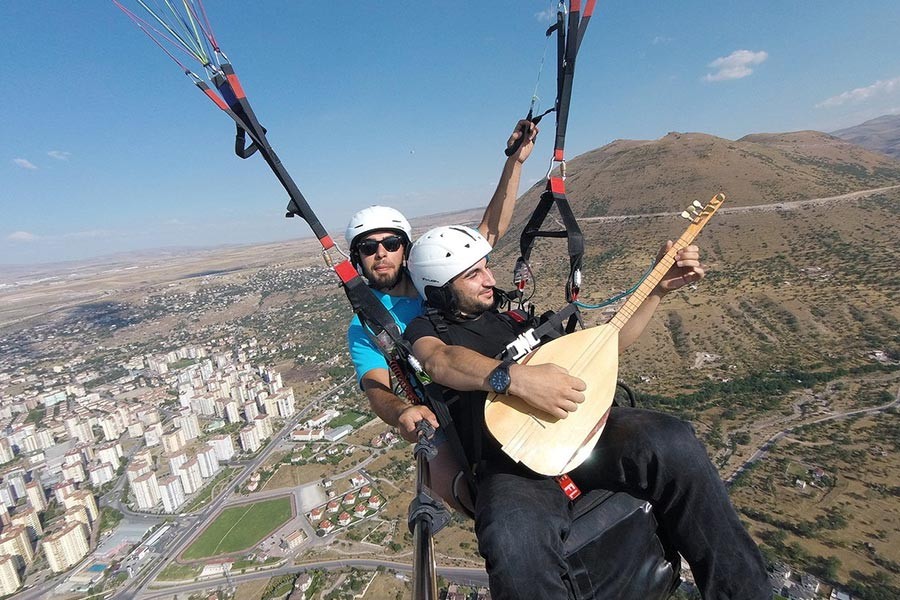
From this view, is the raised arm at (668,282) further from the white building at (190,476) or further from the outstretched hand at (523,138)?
the white building at (190,476)

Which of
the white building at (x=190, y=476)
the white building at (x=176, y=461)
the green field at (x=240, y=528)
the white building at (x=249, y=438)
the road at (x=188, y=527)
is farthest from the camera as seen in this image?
the white building at (x=249, y=438)

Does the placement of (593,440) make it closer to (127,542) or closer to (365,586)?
(365,586)

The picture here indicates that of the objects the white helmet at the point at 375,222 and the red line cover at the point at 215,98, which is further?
the white helmet at the point at 375,222

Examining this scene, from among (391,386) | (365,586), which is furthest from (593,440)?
(365,586)

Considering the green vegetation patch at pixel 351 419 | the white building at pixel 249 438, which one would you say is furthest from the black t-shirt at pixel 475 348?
the white building at pixel 249 438

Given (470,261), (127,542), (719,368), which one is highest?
(470,261)

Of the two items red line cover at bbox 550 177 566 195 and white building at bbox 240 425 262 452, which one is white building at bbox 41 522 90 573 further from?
red line cover at bbox 550 177 566 195

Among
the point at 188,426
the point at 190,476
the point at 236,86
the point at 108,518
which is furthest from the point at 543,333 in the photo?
the point at 188,426

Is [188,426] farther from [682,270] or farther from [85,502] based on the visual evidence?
[682,270]
